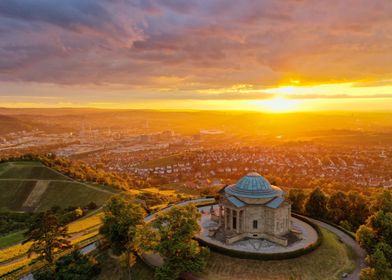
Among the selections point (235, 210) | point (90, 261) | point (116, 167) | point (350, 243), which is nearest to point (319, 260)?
point (350, 243)

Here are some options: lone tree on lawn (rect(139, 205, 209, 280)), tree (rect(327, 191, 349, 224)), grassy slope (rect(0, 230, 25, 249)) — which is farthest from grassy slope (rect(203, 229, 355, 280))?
grassy slope (rect(0, 230, 25, 249))

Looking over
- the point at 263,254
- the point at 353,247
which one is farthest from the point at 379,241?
the point at 263,254

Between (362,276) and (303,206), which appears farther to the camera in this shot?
(303,206)

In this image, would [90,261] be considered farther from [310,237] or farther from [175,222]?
[310,237]

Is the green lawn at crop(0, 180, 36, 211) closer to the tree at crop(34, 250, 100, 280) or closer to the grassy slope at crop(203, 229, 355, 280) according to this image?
the tree at crop(34, 250, 100, 280)

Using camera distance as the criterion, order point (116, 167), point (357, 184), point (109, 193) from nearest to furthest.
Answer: point (109, 193)
point (357, 184)
point (116, 167)

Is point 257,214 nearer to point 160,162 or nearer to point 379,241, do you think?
point 379,241

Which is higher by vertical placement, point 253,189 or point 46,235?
point 253,189
